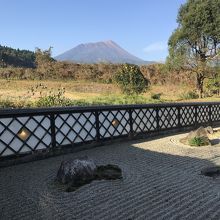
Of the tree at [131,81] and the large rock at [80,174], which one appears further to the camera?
the tree at [131,81]

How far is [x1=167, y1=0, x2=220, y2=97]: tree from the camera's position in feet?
110

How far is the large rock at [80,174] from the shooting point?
7.98m

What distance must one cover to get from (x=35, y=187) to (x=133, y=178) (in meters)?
2.18

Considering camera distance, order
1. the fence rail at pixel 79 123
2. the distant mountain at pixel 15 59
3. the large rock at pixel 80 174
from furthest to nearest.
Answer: the distant mountain at pixel 15 59
the fence rail at pixel 79 123
the large rock at pixel 80 174

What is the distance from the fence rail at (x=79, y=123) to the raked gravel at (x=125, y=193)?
0.73 m

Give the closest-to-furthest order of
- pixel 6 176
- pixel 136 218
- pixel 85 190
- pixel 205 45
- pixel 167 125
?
pixel 136 218 < pixel 85 190 < pixel 6 176 < pixel 167 125 < pixel 205 45

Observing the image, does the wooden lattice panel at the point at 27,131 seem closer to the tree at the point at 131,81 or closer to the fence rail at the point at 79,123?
the fence rail at the point at 79,123

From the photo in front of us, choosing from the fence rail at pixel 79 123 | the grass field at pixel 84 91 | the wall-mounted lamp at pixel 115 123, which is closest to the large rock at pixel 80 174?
the fence rail at pixel 79 123

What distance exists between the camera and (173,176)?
342 inches

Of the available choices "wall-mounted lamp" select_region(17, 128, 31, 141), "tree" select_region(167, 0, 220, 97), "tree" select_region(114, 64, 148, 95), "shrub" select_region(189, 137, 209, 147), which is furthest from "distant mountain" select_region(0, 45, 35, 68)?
"wall-mounted lamp" select_region(17, 128, 31, 141)

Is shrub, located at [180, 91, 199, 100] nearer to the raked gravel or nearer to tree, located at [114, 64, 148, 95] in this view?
tree, located at [114, 64, 148, 95]

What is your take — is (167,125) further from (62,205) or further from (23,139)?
(62,205)

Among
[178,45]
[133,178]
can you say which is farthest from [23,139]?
[178,45]

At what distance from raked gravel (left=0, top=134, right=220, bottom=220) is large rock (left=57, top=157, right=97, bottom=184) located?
0.79ft
